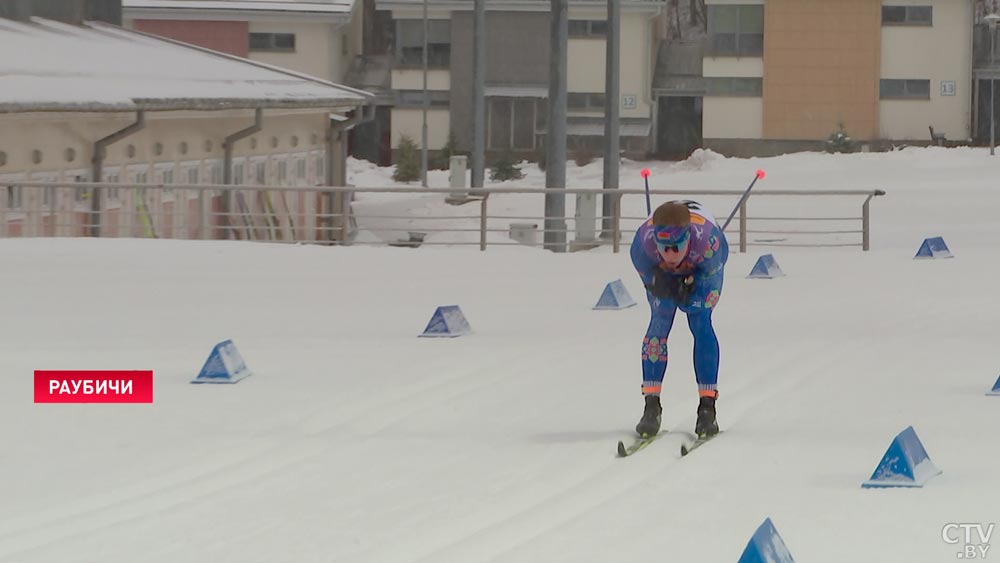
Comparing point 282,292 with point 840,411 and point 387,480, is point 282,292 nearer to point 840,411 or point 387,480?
point 840,411

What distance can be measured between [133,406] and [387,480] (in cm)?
274

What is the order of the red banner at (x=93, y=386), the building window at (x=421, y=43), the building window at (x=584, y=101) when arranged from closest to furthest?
the red banner at (x=93, y=386) → the building window at (x=584, y=101) → the building window at (x=421, y=43)

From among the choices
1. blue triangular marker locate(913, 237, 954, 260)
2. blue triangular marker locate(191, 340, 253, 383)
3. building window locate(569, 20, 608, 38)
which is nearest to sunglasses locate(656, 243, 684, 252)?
blue triangular marker locate(191, 340, 253, 383)

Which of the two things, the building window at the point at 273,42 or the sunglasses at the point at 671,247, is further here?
the building window at the point at 273,42

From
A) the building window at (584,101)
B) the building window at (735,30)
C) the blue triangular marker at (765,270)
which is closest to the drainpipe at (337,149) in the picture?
the blue triangular marker at (765,270)

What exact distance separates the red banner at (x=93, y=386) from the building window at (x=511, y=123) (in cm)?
4829

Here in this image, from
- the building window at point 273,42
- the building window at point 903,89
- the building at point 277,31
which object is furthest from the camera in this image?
the building window at point 903,89

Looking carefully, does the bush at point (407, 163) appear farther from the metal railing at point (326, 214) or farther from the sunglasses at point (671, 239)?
the sunglasses at point (671, 239)

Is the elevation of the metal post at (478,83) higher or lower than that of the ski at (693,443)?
higher

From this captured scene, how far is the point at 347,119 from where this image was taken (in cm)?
3794

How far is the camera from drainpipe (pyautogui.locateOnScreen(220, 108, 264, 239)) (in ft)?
96.5

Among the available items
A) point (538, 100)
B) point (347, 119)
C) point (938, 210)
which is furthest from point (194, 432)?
point (538, 100)

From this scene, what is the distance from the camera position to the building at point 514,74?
5997 centimetres

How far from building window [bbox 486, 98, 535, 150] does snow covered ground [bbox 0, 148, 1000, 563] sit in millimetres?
40069
